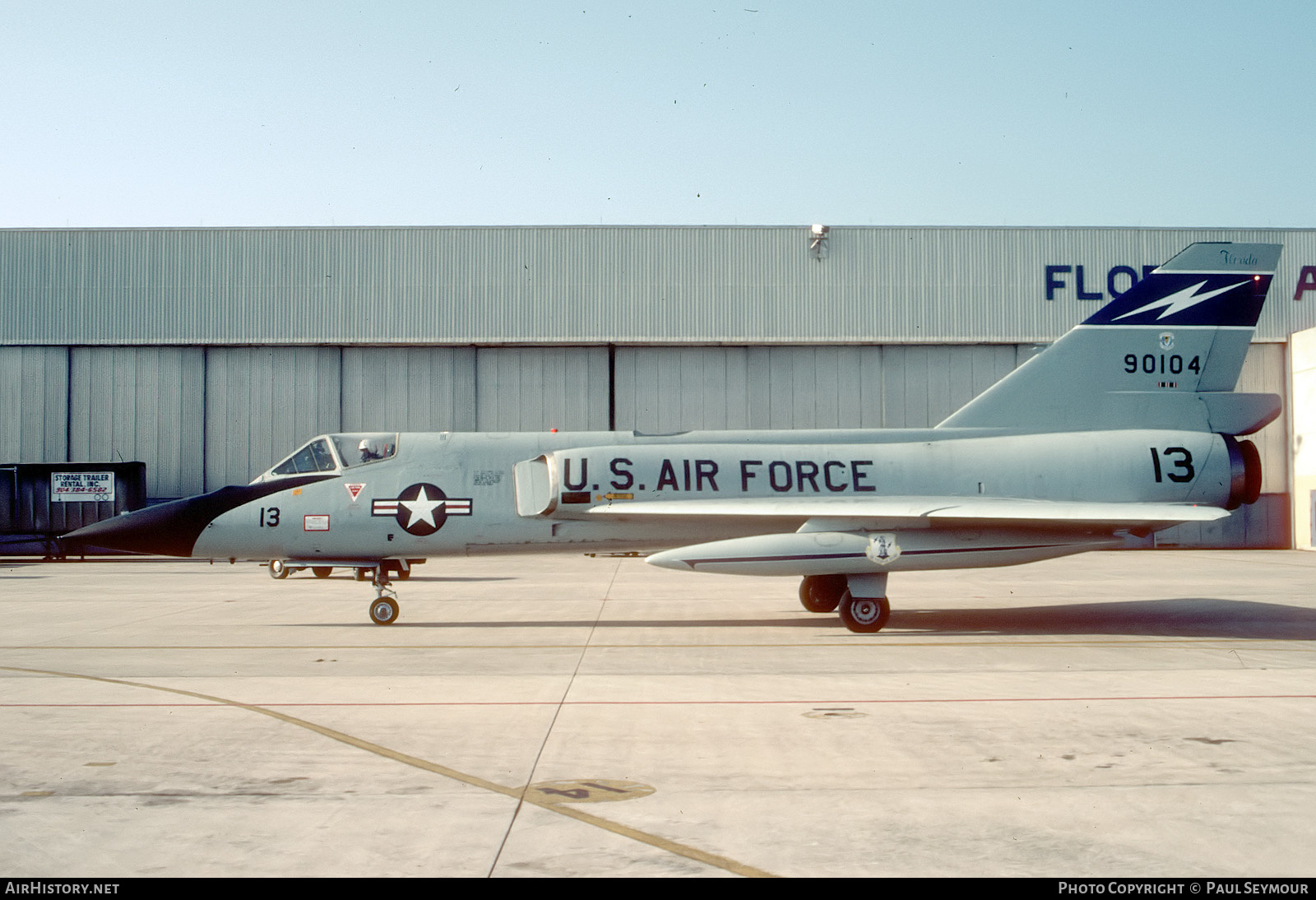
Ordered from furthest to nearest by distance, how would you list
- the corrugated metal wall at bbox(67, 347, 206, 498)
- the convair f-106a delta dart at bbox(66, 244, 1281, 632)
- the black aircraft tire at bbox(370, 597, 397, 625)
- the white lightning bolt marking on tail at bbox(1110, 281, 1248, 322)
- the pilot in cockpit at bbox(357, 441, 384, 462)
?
the corrugated metal wall at bbox(67, 347, 206, 498) → the pilot in cockpit at bbox(357, 441, 384, 462) → the white lightning bolt marking on tail at bbox(1110, 281, 1248, 322) → the black aircraft tire at bbox(370, 597, 397, 625) → the convair f-106a delta dart at bbox(66, 244, 1281, 632)

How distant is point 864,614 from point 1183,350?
5.99m

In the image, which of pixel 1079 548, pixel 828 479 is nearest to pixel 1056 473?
pixel 1079 548

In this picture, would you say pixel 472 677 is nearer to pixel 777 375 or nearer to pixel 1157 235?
pixel 777 375

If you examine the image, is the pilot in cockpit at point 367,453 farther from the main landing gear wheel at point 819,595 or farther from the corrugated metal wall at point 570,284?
the corrugated metal wall at point 570,284

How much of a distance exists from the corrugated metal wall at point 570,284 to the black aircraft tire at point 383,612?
20.7 metres

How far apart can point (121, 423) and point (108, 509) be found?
358cm

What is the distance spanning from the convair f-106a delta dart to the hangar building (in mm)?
19439

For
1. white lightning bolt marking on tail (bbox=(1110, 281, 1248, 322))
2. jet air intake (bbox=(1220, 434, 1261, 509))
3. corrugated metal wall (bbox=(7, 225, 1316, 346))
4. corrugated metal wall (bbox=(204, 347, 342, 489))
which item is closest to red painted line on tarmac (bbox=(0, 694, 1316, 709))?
jet air intake (bbox=(1220, 434, 1261, 509))

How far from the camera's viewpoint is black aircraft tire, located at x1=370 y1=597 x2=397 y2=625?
14.2m

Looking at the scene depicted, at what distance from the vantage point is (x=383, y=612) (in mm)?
14250

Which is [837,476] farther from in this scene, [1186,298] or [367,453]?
[367,453]

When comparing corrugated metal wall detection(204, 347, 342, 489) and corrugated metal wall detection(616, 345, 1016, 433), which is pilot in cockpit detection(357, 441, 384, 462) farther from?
corrugated metal wall detection(204, 347, 342, 489)

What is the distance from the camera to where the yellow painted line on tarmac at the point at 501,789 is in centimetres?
462

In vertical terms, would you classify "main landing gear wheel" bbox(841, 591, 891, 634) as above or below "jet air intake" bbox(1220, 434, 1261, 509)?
below
